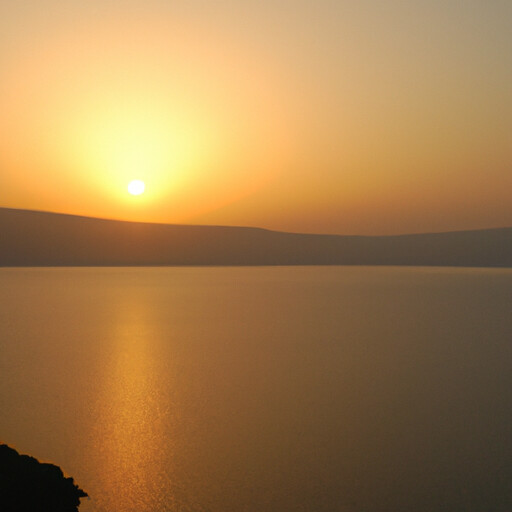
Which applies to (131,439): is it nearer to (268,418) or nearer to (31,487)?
(268,418)

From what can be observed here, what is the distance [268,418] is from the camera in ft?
27.5

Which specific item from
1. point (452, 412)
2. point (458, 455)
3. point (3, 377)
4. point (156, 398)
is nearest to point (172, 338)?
point (3, 377)

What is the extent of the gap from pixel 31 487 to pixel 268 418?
4172 millimetres

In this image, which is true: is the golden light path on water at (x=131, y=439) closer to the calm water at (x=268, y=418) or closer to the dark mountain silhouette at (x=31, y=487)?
the calm water at (x=268, y=418)

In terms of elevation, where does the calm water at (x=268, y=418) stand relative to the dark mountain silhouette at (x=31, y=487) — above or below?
above

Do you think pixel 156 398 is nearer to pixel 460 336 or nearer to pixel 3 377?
pixel 3 377

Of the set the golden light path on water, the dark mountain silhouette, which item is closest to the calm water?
the golden light path on water

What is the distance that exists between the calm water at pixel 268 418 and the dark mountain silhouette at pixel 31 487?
0.77 metres

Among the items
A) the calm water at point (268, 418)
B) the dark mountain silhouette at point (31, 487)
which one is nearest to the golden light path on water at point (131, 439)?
the calm water at point (268, 418)

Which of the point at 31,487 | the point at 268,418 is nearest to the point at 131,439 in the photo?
the point at 268,418

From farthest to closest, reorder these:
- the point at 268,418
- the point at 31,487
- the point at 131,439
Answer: the point at 268,418 < the point at 131,439 < the point at 31,487

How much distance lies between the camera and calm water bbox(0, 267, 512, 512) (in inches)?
231

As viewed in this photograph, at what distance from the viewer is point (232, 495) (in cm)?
579

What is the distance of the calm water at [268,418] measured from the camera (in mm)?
5875
